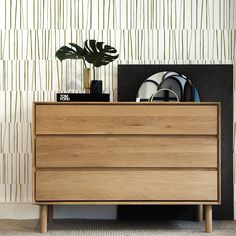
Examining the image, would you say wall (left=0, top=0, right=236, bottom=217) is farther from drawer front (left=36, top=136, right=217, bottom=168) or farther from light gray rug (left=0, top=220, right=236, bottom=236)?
drawer front (left=36, top=136, right=217, bottom=168)

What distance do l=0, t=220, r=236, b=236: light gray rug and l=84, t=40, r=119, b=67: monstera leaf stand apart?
110cm

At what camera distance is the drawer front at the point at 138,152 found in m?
3.07

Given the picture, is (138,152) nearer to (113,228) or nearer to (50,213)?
(113,228)

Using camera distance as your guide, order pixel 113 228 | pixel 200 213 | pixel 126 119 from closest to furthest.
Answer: pixel 126 119, pixel 113 228, pixel 200 213

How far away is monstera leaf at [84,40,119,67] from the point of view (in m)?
3.27

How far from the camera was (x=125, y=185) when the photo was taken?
3068 mm

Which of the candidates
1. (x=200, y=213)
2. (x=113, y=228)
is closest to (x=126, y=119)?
(x=113, y=228)

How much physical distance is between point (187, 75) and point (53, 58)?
976mm

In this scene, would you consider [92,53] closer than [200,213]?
Yes

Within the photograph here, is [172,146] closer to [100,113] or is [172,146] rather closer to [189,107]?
[189,107]

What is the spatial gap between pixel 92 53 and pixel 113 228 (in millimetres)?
1183

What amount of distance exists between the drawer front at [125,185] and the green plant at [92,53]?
0.76 m

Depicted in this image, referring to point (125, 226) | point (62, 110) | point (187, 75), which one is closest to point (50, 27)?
point (62, 110)

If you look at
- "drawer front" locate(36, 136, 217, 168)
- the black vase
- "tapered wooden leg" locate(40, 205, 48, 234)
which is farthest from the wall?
"drawer front" locate(36, 136, 217, 168)
